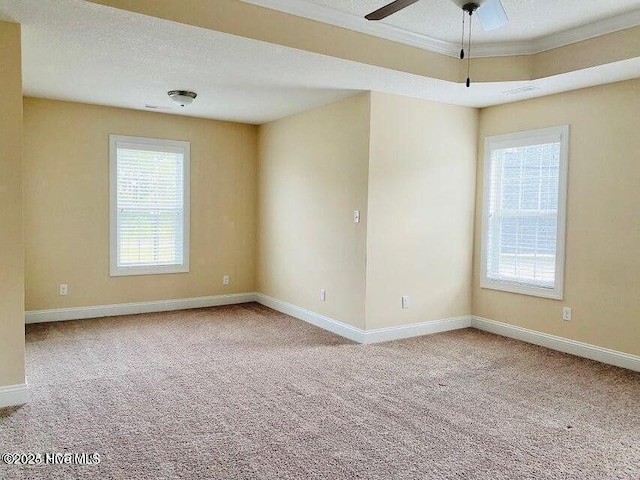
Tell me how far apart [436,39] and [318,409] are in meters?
3.14

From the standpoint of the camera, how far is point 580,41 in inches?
151

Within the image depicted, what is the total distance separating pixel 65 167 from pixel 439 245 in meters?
4.28

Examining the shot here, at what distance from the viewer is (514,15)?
3566mm

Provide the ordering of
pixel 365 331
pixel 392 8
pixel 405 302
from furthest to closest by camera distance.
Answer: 1. pixel 405 302
2. pixel 365 331
3. pixel 392 8

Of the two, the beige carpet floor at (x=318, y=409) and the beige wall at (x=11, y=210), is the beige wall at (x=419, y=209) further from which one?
the beige wall at (x=11, y=210)

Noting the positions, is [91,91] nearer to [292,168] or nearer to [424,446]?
[292,168]

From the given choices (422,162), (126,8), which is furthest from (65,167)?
(422,162)

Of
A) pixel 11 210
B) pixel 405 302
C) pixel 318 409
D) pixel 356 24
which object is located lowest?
pixel 318 409

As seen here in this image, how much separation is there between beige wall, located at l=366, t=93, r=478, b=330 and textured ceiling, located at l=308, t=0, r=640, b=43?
100 cm

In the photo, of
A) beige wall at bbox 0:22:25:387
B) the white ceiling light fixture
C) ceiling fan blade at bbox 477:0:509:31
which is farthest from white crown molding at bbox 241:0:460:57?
the white ceiling light fixture

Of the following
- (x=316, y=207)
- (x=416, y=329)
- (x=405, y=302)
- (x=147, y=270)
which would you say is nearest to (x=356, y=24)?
(x=316, y=207)

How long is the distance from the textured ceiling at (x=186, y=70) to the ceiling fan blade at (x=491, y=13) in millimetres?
1207

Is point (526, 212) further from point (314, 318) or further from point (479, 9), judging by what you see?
point (479, 9)

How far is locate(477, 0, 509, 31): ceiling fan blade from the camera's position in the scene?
2.61m
